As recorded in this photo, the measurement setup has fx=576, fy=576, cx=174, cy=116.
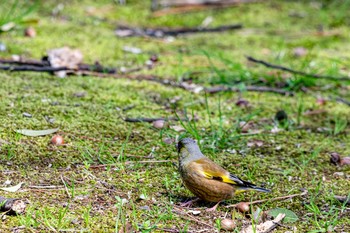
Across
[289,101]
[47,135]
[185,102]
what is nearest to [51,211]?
[47,135]

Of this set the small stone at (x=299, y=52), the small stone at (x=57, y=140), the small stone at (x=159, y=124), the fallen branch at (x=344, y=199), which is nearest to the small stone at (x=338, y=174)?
the fallen branch at (x=344, y=199)

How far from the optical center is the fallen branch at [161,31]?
250 inches

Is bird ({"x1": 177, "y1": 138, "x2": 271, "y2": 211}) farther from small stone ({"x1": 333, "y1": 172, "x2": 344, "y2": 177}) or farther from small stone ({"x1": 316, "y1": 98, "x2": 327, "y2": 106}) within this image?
small stone ({"x1": 316, "y1": 98, "x2": 327, "y2": 106})

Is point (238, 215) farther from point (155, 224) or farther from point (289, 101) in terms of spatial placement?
point (289, 101)

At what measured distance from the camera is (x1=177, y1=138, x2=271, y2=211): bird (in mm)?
3027

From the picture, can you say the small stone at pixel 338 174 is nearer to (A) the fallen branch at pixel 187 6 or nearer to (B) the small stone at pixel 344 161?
(B) the small stone at pixel 344 161

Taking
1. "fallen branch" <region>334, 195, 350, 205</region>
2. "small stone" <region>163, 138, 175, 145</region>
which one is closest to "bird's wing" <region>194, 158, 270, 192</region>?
"fallen branch" <region>334, 195, 350, 205</region>

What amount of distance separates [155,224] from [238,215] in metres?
0.47

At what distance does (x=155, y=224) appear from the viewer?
2787mm

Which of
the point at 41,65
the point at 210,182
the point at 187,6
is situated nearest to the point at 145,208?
the point at 210,182

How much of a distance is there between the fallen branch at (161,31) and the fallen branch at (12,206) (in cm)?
373

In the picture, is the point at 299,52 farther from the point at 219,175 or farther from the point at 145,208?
the point at 145,208

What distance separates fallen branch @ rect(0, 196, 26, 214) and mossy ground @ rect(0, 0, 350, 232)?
5 centimetres

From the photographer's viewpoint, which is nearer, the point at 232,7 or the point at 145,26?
the point at 145,26
